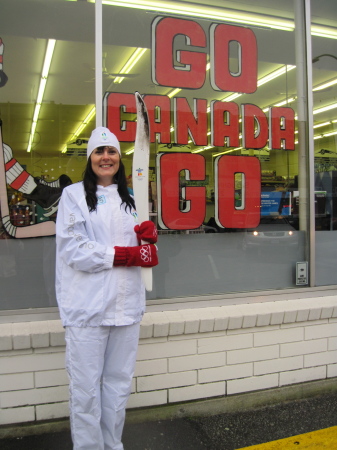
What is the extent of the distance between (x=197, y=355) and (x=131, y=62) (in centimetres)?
250

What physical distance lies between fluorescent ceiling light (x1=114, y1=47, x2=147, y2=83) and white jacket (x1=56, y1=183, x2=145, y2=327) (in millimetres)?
1534

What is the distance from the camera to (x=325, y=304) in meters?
3.65

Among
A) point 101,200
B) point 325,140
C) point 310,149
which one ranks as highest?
point 325,140

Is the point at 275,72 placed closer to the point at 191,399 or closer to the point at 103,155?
the point at 103,155

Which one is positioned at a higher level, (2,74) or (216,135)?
(2,74)

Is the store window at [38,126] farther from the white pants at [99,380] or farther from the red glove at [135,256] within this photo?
the red glove at [135,256]

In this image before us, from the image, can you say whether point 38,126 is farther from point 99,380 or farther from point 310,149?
point 310,149

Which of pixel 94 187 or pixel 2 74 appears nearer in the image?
pixel 94 187

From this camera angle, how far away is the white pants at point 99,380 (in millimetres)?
2236

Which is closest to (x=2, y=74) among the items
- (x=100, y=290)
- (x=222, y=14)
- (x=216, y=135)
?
(x=216, y=135)

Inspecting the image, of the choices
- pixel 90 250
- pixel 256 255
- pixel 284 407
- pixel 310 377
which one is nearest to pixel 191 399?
pixel 284 407

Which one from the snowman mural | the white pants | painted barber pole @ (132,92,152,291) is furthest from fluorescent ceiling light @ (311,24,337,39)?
the white pants

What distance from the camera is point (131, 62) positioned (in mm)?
3627

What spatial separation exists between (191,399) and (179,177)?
1.82 meters
